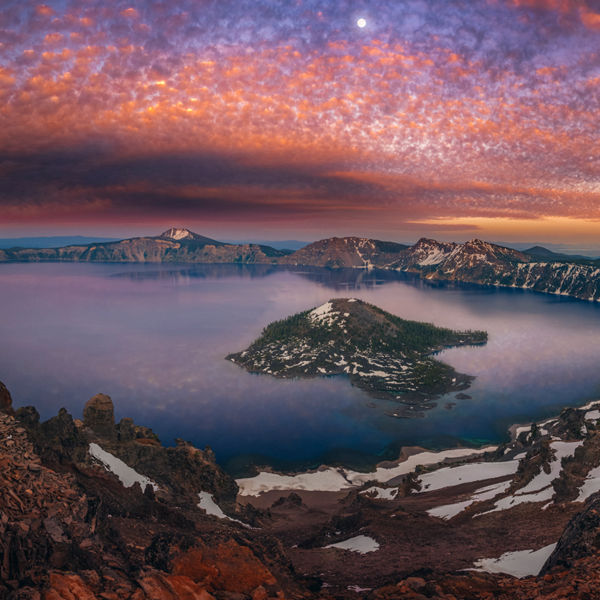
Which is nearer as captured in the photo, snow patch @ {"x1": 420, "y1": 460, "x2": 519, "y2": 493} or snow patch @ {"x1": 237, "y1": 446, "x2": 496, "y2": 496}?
snow patch @ {"x1": 420, "y1": 460, "x2": 519, "y2": 493}

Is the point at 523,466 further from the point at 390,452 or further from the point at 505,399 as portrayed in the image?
the point at 505,399

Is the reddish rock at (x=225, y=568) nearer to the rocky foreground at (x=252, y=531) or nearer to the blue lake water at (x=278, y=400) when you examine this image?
the rocky foreground at (x=252, y=531)

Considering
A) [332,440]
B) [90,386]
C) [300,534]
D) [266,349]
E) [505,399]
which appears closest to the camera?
[300,534]

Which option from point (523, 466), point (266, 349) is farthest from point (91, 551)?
point (266, 349)

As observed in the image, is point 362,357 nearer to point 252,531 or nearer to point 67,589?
point 252,531

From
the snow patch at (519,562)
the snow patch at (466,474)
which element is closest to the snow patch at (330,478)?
the snow patch at (466,474)

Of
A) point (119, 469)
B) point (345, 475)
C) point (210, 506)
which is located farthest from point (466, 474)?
point (119, 469)

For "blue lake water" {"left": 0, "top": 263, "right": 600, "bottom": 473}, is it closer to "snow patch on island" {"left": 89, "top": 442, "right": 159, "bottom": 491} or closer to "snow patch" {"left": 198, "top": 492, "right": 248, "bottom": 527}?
"snow patch" {"left": 198, "top": 492, "right": 248, "bottom": 527}

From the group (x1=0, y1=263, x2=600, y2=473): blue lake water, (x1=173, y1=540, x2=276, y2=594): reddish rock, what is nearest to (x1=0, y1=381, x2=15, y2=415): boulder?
(x1=173, y1=540, x2=276, y2=594): reddish rock
